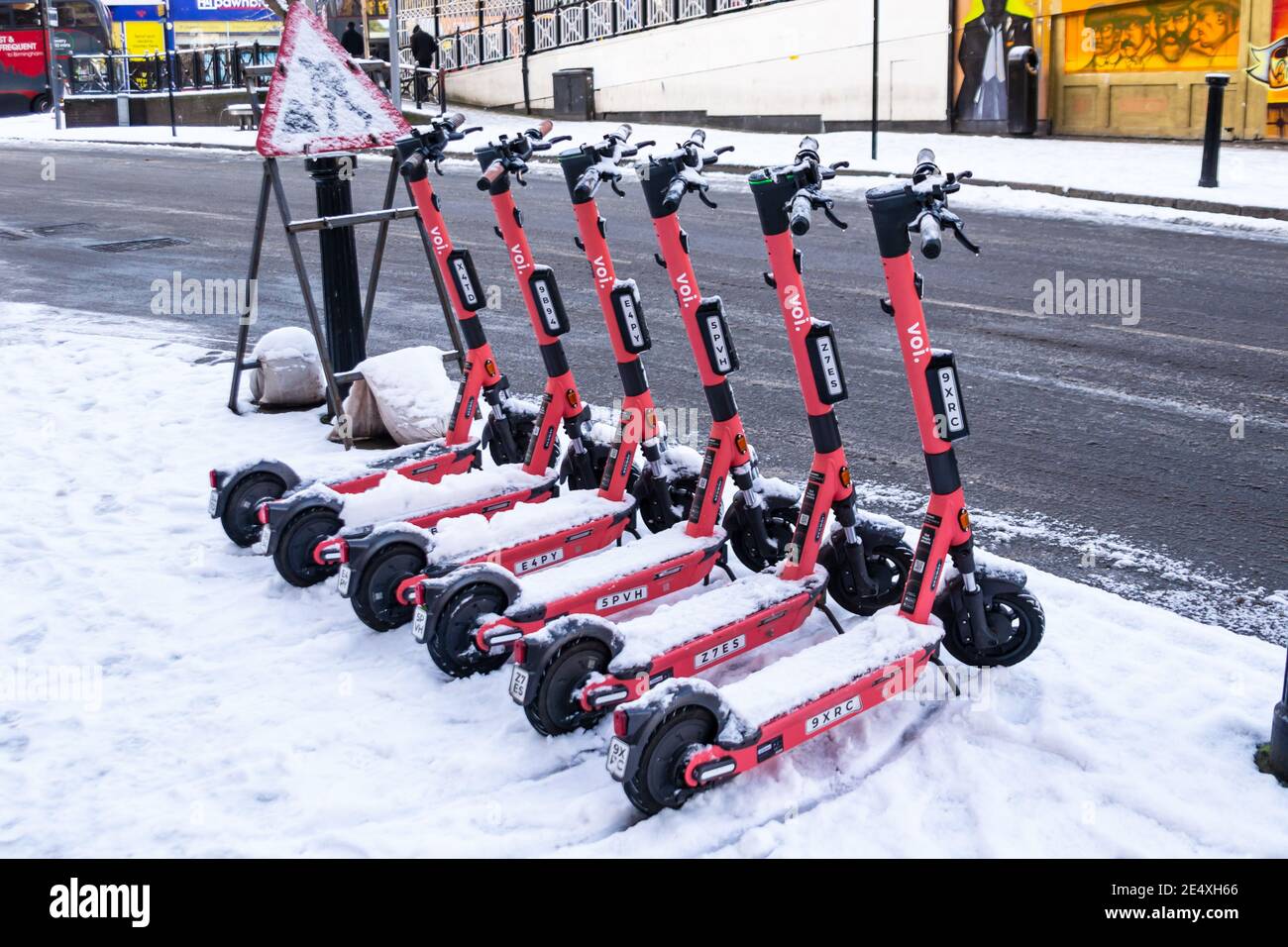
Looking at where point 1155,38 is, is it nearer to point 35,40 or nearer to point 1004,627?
point 1004,627

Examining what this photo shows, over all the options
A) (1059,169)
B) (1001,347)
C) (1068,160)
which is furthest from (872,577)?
(1068,160)

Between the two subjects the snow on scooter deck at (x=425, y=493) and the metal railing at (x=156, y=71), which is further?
the metal railing at (x=156, y=71)

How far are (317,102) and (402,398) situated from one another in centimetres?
156

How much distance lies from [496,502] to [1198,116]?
56.8ft

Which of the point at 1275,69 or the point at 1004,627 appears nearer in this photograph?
the point at 1004,627

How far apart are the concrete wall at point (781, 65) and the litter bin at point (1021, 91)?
1386mm

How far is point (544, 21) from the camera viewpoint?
29781mm

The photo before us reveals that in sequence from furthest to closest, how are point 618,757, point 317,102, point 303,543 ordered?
point 317,102, point 303,543, point 618,757

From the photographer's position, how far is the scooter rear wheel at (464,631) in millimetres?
4449

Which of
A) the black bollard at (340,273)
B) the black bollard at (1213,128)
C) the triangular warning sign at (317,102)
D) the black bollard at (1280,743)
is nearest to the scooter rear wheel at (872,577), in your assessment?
the black bollard at (1280,743)

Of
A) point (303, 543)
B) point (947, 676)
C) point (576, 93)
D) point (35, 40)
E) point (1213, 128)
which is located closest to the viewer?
point (947, 676)

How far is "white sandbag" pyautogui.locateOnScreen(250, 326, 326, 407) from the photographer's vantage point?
7633 mm

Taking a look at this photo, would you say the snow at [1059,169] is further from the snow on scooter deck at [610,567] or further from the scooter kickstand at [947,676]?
the scooter kickstand at [947,676]

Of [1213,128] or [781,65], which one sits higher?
[781,65]
